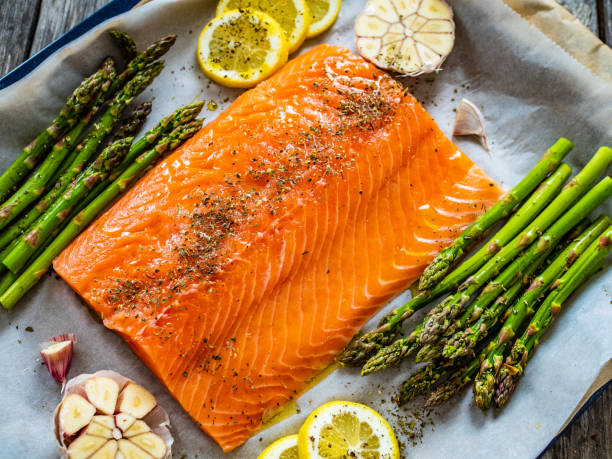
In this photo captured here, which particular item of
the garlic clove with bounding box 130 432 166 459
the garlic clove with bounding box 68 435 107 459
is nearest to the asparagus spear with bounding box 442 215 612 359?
the garlic clove with bounding box 130 432 166 459

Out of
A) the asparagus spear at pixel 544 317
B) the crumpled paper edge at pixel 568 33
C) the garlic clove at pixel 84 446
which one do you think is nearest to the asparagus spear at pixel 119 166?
the garlic clove at pixel 84 446

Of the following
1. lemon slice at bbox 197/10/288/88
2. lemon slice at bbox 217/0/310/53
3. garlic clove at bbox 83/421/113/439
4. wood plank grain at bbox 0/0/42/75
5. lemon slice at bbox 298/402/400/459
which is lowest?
garlic clove at bbox 83/421/113/439

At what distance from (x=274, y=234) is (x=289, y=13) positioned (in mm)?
1682

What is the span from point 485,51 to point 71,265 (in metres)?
→ 3.30

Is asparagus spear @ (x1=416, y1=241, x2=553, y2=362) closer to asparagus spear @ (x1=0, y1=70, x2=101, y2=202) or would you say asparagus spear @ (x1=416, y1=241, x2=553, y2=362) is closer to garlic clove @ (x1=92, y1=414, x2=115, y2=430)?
garlic clove @ (x1=92, y1=414, x2=115, y2=430)

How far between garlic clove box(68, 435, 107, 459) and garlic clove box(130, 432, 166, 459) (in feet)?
0.63

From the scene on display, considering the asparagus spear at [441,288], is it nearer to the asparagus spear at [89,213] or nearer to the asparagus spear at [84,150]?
the asparagus spear at [89,213]

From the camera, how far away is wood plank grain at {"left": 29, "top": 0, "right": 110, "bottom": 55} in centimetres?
412

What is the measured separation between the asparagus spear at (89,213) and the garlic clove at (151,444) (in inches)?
48.3

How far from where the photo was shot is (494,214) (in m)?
3.76

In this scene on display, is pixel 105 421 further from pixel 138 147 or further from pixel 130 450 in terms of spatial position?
pixel 138 147

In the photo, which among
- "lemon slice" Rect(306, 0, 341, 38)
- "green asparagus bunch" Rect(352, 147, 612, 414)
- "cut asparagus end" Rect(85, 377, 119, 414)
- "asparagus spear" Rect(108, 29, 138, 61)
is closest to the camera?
"cut asparagus end" Rect(85, 377, 119, 414)

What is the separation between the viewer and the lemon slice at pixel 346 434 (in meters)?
3.19

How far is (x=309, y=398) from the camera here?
3.68m
